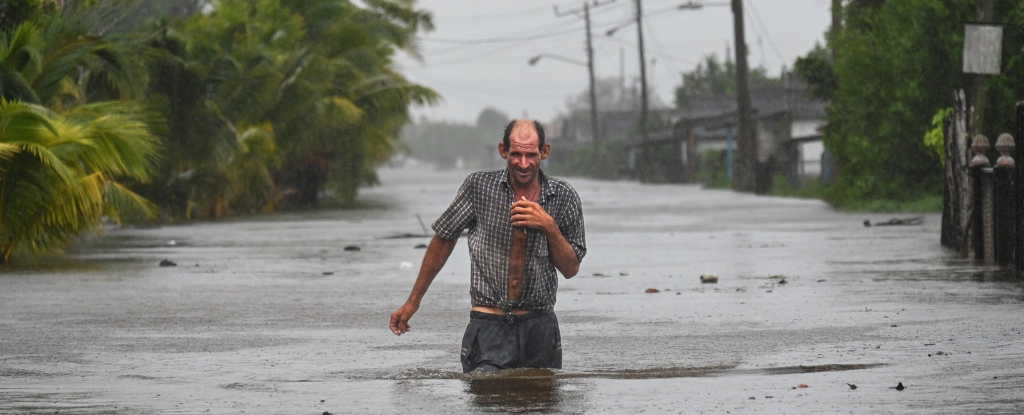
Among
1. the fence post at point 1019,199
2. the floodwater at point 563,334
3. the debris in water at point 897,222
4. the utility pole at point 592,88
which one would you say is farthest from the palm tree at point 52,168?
the utility pole at point 592,88

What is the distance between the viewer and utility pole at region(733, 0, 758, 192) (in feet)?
154

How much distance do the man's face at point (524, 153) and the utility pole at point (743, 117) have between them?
40.5 metres

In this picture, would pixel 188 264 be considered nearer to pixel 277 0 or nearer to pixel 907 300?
pixel 907 300

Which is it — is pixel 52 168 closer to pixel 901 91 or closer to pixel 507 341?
pixel 507 341

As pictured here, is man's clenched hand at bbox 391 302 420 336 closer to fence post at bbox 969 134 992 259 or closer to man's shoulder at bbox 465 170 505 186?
man's shoulder at bbox 465 170 505 186

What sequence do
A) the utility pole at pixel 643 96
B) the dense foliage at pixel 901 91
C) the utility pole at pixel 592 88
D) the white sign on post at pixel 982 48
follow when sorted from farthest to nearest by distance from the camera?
the utility pole at pixel 592 88, the utility pole at pixel 643 96, the dense foliage at pixel 901 91, the white sign on post at pixel 982 48

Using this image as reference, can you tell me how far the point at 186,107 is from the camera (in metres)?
30.7

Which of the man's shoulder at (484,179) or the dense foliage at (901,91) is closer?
the man's shoulder at (484,179)

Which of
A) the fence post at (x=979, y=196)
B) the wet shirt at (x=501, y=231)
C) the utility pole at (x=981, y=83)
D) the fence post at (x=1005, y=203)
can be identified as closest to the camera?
the wet shirt at (x=501, y=231)

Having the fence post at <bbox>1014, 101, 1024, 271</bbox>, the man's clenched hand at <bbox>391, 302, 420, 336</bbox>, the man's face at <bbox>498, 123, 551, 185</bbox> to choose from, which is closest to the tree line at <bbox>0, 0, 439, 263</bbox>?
the fence post at <bbox>1014, 101, 1024, 271</bbox>

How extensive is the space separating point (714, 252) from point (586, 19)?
2725 inches

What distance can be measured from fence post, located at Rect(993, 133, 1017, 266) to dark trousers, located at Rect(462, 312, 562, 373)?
7.64 m

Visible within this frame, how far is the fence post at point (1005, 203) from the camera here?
14156mm

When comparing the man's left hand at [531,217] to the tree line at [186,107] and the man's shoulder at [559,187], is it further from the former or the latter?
the tree line at [186,107]
